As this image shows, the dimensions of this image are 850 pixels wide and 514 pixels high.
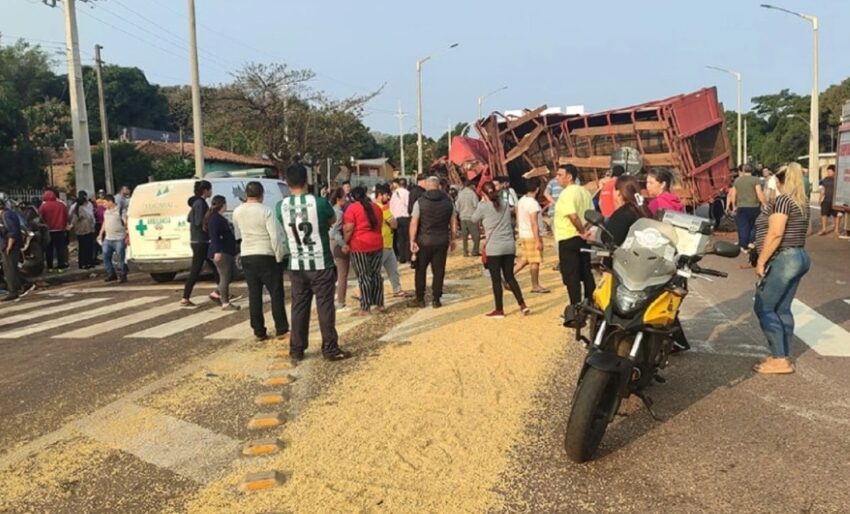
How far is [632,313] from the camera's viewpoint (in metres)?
4.52

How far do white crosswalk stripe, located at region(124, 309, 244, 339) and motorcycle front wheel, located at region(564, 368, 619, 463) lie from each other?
5.66 meters

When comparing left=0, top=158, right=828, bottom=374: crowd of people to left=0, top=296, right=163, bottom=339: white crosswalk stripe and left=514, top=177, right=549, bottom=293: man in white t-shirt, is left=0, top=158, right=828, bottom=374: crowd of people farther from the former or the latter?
left=0, top=296, right=163, bottom=339: white crosswalk stripe

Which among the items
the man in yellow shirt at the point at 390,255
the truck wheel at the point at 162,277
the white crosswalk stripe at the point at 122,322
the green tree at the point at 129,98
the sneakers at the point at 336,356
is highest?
the green tree at the point at 129,98

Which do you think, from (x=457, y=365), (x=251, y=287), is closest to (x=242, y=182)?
(x=251, y=287)

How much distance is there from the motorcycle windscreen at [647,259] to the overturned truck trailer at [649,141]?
36.4 ft

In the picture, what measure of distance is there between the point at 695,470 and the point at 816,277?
8.41 meters

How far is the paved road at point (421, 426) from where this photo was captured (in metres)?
3.91

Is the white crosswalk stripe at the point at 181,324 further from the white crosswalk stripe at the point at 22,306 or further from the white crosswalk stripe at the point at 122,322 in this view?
the white crosswalk stripe at the point at 22,306

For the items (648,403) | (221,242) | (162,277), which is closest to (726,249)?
(648,403)

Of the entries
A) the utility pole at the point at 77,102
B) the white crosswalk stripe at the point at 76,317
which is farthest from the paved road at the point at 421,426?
the utility pole at the point at 77,102

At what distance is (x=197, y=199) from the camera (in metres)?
10.4

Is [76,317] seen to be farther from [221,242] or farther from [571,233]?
[571,233]

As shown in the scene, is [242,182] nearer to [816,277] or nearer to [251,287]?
[251,287]

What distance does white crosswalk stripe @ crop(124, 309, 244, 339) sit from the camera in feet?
28.0
